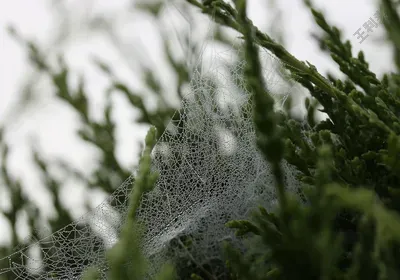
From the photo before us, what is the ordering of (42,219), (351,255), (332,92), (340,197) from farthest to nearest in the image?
1. (42,219)
2. (332,92)
3. (351,255)
4. (340,197)

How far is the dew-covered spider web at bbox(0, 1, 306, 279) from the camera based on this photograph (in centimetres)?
167

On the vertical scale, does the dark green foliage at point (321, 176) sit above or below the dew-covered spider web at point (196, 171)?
below

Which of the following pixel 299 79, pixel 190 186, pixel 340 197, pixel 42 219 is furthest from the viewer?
pixel 42 219

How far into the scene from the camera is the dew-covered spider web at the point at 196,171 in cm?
167

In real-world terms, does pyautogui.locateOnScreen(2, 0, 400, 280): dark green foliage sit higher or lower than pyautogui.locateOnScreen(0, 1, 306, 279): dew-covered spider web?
lower

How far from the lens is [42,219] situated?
2463mm

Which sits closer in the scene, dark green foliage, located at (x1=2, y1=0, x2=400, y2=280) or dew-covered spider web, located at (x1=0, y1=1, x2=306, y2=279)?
dark green foliage, located at (x1=2, y1=0, x2=400, y2=280)

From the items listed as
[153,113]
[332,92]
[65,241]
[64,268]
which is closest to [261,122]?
[332,92]

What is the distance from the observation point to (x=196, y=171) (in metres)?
1.73

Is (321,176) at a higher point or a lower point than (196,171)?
lower

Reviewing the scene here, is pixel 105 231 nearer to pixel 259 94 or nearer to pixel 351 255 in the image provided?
pixel 351 255

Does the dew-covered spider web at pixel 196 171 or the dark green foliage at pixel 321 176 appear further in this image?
the dew-covered spider web at pixel 196 171

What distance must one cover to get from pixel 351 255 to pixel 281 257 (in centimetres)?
49

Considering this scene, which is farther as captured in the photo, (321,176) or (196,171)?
(196,171)
